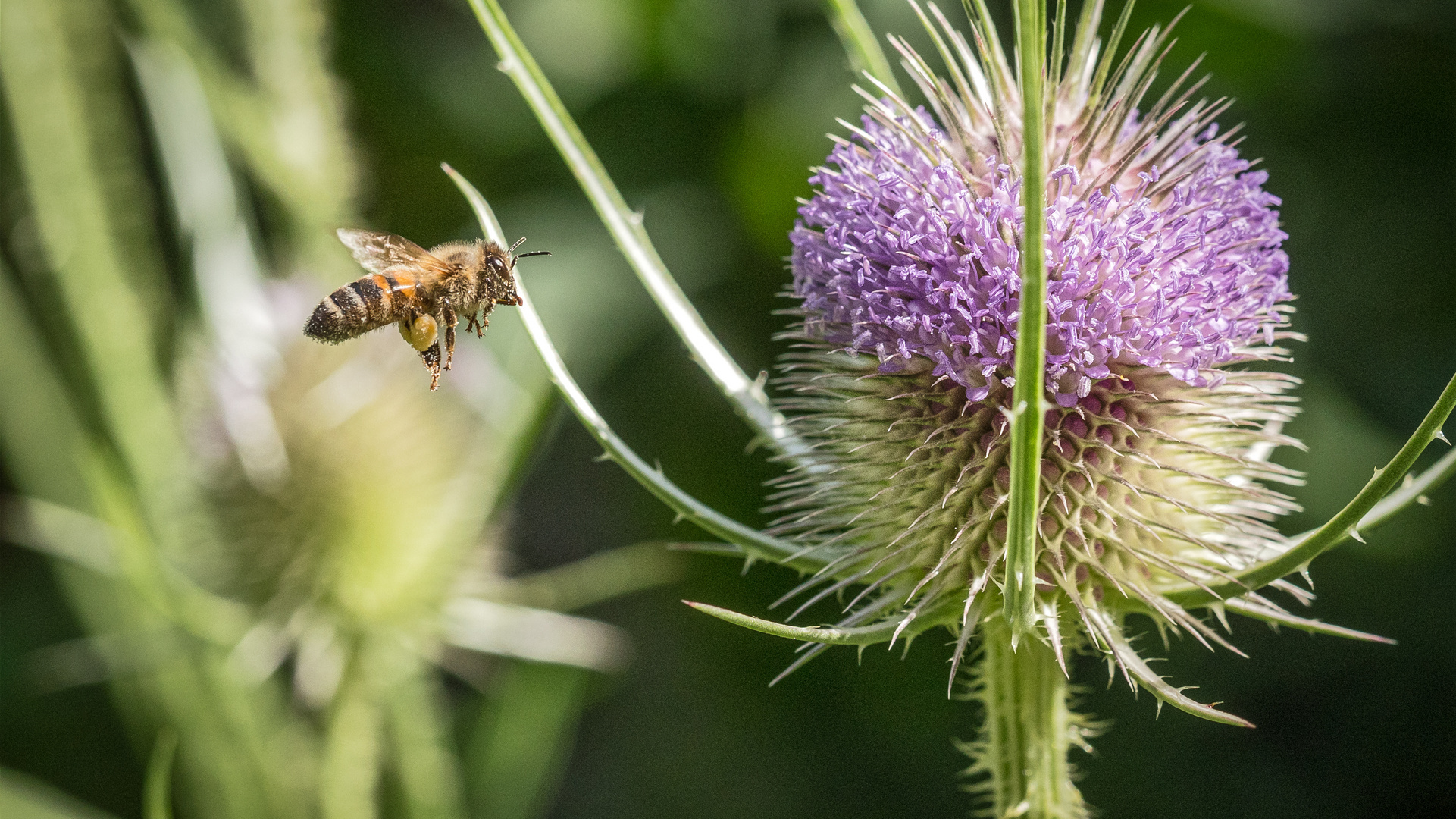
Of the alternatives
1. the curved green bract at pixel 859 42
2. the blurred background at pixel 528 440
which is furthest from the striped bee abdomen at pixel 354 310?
the curved green bract at pixel 859 42

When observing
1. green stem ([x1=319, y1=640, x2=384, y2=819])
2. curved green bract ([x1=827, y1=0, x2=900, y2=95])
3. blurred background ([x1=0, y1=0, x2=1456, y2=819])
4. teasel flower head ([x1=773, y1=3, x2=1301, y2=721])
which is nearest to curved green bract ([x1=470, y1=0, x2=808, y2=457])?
teasel flower head ([x1=773, y1=3, x2=1301, y2=721])

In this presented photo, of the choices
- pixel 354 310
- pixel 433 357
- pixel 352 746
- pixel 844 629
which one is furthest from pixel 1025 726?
pixel 352 746

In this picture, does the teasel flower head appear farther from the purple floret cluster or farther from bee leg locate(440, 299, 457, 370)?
bee leg locate(440, 299, 457, 370)

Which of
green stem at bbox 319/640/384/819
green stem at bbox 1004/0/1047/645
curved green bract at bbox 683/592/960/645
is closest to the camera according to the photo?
green stem at bbox 1004/0/1047/645

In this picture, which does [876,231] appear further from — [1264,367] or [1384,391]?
[1384,391]

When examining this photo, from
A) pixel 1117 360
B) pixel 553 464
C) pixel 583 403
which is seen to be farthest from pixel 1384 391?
pixel 553 464

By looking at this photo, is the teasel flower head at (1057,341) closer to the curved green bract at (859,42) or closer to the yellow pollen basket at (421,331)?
the curved green bract at (859,42)
